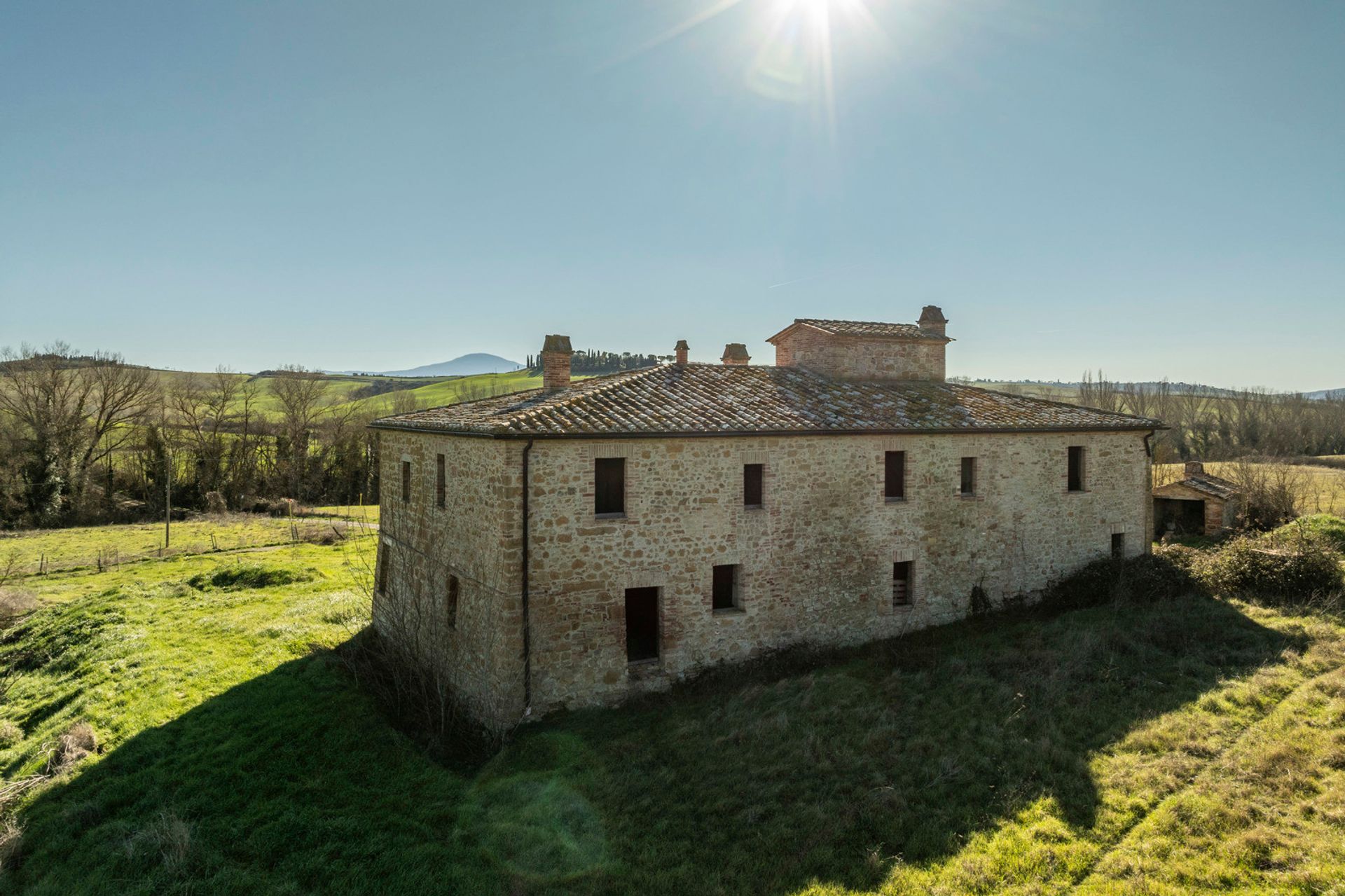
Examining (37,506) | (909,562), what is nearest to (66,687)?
(909,562)

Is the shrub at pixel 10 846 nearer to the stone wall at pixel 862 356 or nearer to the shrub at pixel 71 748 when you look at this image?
the shrub at pixel 71 748

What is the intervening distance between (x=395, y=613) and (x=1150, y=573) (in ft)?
55.7

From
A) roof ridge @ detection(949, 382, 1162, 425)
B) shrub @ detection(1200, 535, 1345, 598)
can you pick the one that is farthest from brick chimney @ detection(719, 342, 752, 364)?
shrub @ detection(1200, 535, 1345, 598)

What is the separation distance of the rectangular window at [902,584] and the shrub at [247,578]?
19.2 metres

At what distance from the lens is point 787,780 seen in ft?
29.1

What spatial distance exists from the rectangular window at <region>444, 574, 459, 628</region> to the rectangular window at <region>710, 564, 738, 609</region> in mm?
4948

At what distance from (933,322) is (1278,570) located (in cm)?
1003

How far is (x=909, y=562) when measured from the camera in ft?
47.2

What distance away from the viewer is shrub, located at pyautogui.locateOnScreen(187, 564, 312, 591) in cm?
2247

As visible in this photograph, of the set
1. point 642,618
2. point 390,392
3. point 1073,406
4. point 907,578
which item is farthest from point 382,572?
point 390,392

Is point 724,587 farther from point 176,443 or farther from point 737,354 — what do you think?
point 176,443

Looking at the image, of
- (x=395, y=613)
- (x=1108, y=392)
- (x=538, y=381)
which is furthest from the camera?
(x=538, y=381)

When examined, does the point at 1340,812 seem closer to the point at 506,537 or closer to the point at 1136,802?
the point at 1136,802

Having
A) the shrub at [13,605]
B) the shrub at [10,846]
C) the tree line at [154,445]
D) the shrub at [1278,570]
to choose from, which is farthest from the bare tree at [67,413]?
the shrub at [1278,570]
